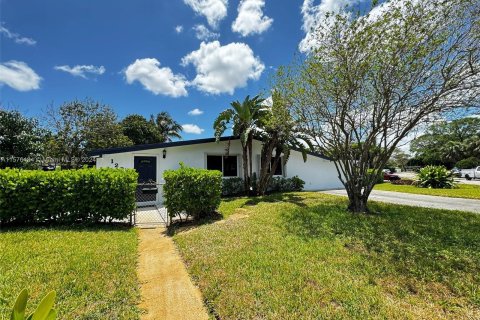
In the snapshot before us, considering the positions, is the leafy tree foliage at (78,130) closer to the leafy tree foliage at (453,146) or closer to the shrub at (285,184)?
the shrub at (285,184)

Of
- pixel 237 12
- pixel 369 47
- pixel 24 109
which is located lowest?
pixel 369 47

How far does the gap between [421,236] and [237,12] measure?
995cm

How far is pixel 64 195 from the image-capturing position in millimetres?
6520

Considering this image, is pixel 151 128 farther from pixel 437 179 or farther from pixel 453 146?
pixel 453 146

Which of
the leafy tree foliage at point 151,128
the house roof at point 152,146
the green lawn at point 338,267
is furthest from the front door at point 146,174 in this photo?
the leafy tree foliage at point 151,128

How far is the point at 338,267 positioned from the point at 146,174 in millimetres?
10232

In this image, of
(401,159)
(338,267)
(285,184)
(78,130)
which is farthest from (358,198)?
(401,159)

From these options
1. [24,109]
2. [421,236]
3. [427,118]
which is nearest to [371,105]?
[427,118]

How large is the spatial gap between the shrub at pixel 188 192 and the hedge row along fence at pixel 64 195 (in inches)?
44.5

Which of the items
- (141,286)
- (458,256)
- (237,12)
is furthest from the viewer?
(237,12)

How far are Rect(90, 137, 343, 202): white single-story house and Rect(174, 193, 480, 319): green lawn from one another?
624cm

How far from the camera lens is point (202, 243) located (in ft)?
17.5

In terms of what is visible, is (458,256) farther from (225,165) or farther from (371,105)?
(225,165)

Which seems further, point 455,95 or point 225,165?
point 225,165
